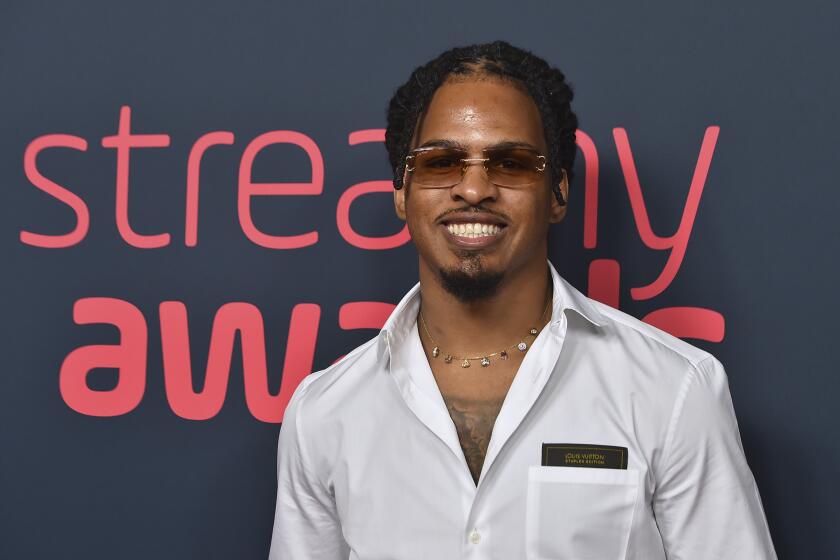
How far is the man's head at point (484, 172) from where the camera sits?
121cm

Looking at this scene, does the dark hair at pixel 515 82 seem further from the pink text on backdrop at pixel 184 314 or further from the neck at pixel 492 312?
the pink text on backdrop at pixel 184 314

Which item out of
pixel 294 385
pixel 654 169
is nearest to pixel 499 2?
pixel 654 169

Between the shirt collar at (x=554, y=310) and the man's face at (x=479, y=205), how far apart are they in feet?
0.20

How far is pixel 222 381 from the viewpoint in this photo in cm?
166

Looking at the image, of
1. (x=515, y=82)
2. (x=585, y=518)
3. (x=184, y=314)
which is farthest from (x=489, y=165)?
(x=184, y=314)

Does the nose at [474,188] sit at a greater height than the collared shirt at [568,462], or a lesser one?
greater

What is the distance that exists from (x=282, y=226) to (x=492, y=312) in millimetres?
559

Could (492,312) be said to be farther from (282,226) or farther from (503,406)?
(282,226)

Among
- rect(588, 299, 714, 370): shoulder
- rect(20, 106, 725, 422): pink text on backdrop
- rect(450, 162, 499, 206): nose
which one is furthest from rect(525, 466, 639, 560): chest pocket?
rect(20, 106, 725, 422): pink text on backdrop

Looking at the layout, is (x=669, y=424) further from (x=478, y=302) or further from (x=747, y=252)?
(x=747, y=252)

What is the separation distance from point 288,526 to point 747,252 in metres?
0.98

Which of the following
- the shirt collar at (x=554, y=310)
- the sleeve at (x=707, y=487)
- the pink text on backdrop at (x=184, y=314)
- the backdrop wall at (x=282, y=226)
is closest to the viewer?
the sleeve at (x=707, y=487)

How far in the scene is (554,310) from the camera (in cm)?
126

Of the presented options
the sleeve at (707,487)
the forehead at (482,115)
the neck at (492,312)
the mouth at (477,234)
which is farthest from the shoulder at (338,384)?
→ the sleeve at (707,487)
